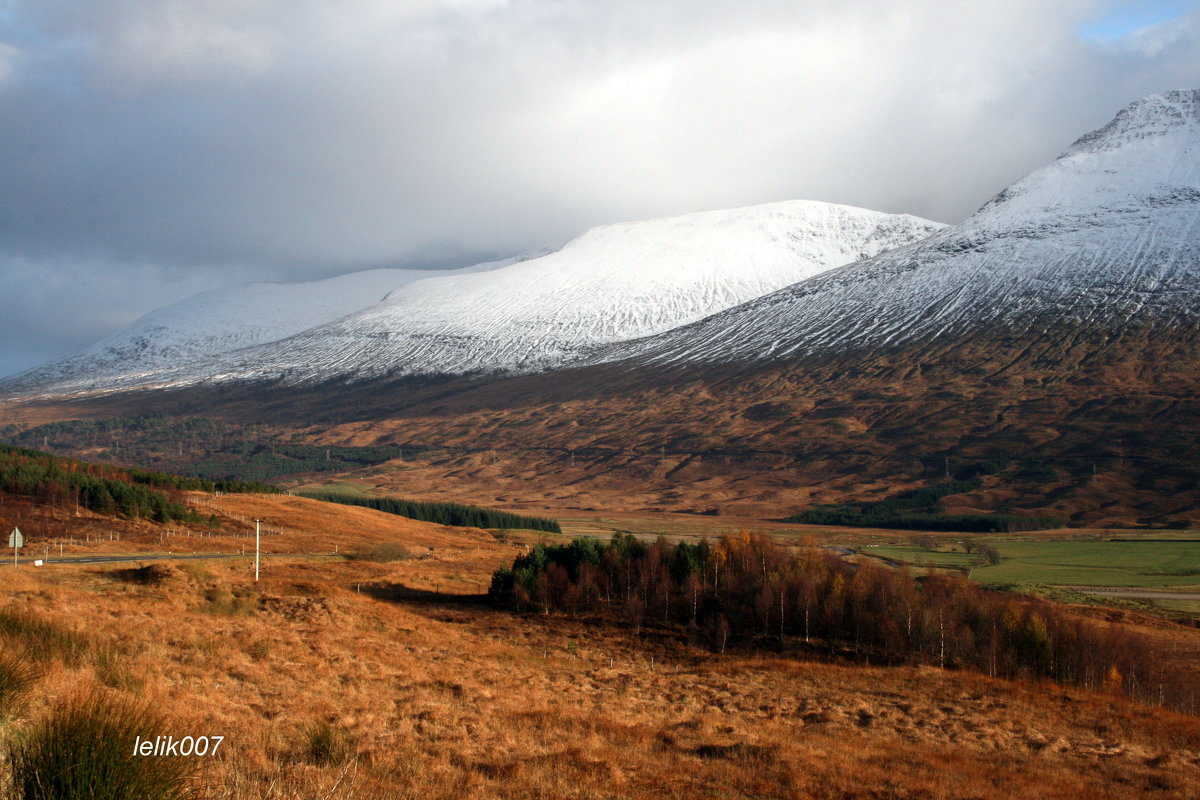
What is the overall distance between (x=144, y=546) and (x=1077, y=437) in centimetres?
17836

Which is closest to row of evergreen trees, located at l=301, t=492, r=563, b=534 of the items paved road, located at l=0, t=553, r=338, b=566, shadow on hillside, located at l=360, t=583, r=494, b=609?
paved road, located at l=0, t=553, r=338, b=566

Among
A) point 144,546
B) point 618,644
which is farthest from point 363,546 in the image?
point 618,644

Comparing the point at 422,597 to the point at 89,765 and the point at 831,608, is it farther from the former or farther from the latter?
the point at 89,765

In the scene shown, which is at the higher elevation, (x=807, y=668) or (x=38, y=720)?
(x=38, y=720)

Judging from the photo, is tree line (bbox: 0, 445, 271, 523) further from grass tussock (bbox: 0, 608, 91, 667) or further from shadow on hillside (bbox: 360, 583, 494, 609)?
grass tussock (bbox: 0, 608, 91, 667)

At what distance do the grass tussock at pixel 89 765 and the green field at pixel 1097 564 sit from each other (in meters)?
82.5

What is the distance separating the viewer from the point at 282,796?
10.3m

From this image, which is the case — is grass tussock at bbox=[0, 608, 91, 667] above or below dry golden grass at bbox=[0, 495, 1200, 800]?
above

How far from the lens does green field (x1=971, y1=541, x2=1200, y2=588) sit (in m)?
83.2

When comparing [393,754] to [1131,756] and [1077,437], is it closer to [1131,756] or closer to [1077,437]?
[1131,756]

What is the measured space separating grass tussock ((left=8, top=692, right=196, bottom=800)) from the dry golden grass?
217 cm

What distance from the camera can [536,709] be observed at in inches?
987

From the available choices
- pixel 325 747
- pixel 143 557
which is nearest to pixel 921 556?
pixel 143 557

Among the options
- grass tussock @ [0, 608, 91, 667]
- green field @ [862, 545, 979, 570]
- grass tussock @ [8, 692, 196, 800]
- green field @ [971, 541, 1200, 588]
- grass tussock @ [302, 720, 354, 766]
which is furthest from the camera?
green field @ [862, 545, 979, 570]
